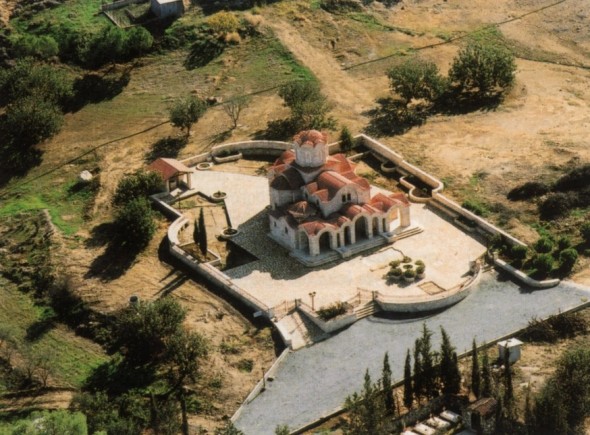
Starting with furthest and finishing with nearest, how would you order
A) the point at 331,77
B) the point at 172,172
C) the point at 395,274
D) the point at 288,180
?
the point at 331,77, the point at 172,172, the point at 288,180, the point at 395,274

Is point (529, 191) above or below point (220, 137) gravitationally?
below

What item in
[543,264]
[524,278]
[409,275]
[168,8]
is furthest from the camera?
[168,8]

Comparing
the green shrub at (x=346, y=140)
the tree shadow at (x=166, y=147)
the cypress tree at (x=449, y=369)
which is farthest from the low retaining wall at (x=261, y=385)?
the tree shadow at (x=166, y=147)

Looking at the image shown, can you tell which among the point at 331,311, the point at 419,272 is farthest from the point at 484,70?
the point at 331,311

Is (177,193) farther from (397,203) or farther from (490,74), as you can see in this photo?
(490,74)

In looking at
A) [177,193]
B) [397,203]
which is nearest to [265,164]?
[177,193]

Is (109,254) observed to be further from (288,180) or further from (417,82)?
(417,82)
